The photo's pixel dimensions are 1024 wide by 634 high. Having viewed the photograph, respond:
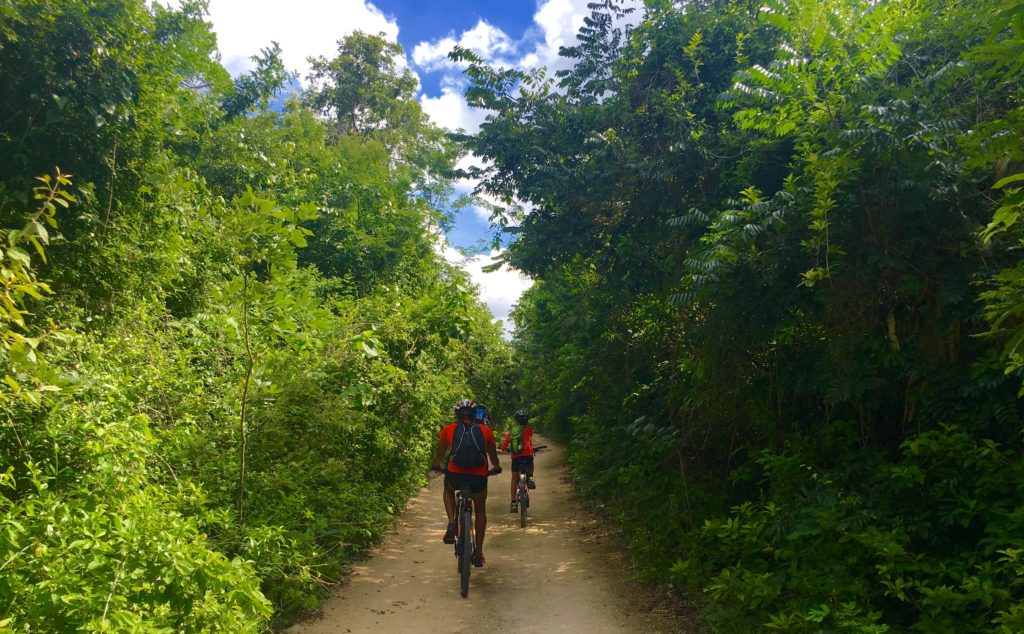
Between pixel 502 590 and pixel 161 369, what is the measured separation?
4.22 meters

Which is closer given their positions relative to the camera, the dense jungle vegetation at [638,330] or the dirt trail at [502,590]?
the dense jungle vegetation at [638,330]

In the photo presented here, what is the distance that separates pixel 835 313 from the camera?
16.4 feet

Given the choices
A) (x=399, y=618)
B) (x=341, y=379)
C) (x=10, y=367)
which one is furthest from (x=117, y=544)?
(x=341, y=379)

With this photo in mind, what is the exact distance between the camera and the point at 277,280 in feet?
16.5

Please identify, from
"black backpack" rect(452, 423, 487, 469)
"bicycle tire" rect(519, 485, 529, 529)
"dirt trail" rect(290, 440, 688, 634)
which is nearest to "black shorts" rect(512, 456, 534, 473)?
"bicycle tire" rect(519, 485, 529, 529)

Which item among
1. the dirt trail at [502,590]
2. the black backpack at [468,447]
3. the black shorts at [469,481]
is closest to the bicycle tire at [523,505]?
the dirt trail at [502,590]

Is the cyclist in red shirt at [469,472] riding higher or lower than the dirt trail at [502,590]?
higher

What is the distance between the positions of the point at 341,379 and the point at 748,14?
7.14 metres

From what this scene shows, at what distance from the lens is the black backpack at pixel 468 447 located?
6.23 meters

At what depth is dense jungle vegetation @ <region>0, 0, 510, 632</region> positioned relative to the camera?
3176 mm

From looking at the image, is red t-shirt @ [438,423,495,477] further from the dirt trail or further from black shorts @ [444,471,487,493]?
the dirt trail

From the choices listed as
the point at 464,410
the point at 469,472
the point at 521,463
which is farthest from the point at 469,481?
the point at 521,463

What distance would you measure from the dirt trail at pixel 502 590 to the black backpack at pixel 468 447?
4.23ft

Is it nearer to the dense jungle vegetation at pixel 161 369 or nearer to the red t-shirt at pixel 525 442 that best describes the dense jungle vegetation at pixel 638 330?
the dense jungle vegetation at pixel 161 369
